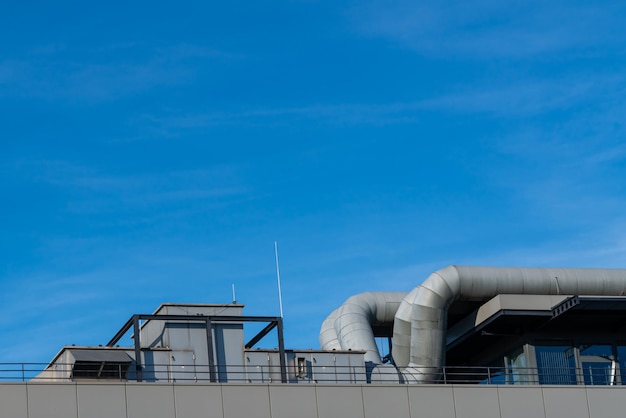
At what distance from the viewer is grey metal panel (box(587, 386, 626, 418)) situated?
38562 mm

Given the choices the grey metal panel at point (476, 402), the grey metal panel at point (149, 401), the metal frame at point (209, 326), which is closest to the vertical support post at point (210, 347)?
the metal frame at point (209, 326)

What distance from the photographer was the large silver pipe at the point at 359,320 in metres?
45.8

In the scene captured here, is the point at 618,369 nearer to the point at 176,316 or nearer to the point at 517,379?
the point at 517,379

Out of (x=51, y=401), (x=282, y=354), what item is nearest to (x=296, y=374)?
(x=282, y=354)

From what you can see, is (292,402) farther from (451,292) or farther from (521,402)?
(451,292)

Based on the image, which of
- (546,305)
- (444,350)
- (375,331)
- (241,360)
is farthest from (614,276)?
(241,360)

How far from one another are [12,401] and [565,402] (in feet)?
54.6

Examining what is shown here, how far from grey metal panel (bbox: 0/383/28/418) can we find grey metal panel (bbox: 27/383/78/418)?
19 cm

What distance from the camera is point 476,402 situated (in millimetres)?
37469

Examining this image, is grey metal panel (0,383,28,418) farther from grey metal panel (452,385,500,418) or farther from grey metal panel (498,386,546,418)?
grey metal panel (498,386,546,418)

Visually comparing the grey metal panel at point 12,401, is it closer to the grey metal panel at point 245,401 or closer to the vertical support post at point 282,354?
the grey metal panel at point 245,401

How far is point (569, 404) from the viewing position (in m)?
38.4

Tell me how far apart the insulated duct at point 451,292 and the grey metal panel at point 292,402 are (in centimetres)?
727

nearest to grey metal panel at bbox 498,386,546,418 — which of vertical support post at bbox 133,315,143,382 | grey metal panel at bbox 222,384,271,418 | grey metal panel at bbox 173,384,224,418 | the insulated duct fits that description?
the insulated duct
